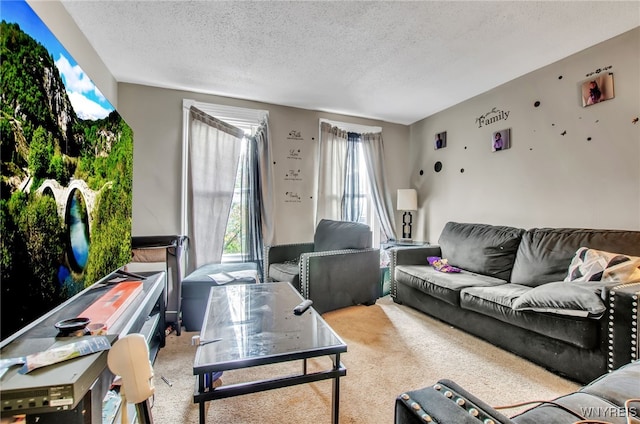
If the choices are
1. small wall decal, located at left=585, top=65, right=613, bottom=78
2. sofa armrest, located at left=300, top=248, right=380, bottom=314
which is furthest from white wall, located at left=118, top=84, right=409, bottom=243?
small wall decal, located at left=585, top=65, right=613, bottom=78

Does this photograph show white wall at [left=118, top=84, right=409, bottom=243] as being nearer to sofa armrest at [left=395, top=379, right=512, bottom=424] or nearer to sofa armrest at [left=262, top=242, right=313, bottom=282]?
sofa armrest at [left=262, top=242, right=313, bottom=282]

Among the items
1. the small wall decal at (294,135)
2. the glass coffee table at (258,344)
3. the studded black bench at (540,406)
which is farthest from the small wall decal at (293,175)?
the studded black bench at (540,406)

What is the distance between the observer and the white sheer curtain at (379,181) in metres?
4.17

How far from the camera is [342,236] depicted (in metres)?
3.16

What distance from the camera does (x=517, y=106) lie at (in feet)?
9.61

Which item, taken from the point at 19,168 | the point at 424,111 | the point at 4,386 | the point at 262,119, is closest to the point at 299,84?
the point at 262,119

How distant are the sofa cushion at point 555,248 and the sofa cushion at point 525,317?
0.17 meters

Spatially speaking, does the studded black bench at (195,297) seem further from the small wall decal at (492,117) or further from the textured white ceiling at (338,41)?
the small wall decal at (492,117)

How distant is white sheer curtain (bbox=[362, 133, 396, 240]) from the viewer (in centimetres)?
417

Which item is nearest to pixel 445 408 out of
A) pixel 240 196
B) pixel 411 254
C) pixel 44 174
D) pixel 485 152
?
pixel 44 174

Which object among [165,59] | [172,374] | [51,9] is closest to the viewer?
[51,9]

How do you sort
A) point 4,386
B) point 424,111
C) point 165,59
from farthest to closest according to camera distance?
point 424,111 < point 165,59 < point 4,386

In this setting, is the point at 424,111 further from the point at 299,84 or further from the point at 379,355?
the point at 379,355

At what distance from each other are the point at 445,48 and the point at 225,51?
5.97 feet
